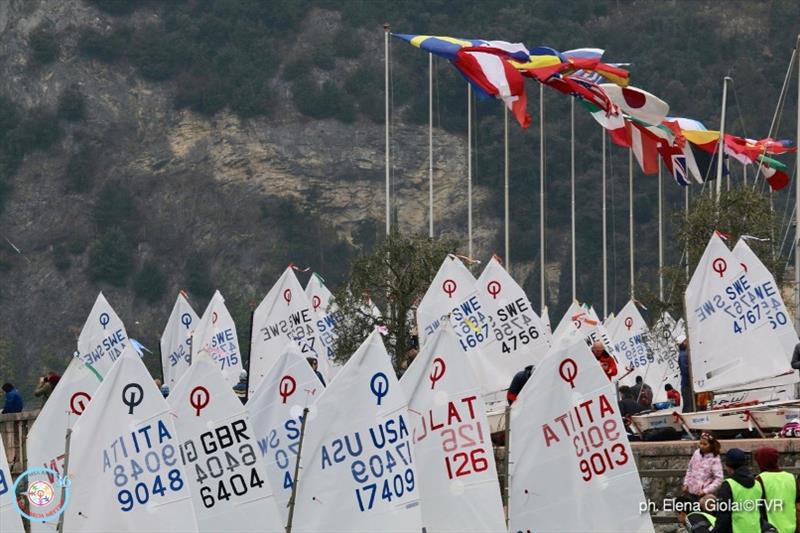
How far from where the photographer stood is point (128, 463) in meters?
17.6

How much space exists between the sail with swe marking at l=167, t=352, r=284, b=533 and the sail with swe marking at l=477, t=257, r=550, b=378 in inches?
461

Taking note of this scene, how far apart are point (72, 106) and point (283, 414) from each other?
99111mm

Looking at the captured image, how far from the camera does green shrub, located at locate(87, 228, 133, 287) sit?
368 feet

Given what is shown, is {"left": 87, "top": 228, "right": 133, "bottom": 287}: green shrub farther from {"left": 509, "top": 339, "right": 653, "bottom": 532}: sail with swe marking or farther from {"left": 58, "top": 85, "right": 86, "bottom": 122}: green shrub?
{"left": 509, "top": 339, "right": 653, "bottom": 532}: sail with swe marking

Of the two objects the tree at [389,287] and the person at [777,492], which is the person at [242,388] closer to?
the tree at [389,287]

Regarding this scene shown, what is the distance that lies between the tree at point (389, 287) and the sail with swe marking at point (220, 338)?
347 centimetres

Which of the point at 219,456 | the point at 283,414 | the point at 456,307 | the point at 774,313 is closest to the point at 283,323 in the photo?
the point at 456,307

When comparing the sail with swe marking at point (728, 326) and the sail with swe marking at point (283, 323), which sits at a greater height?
the sail with swe marking at point (283, 323)

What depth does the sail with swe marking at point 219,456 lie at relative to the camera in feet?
62.1

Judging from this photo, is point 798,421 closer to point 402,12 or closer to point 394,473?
point 394,473
